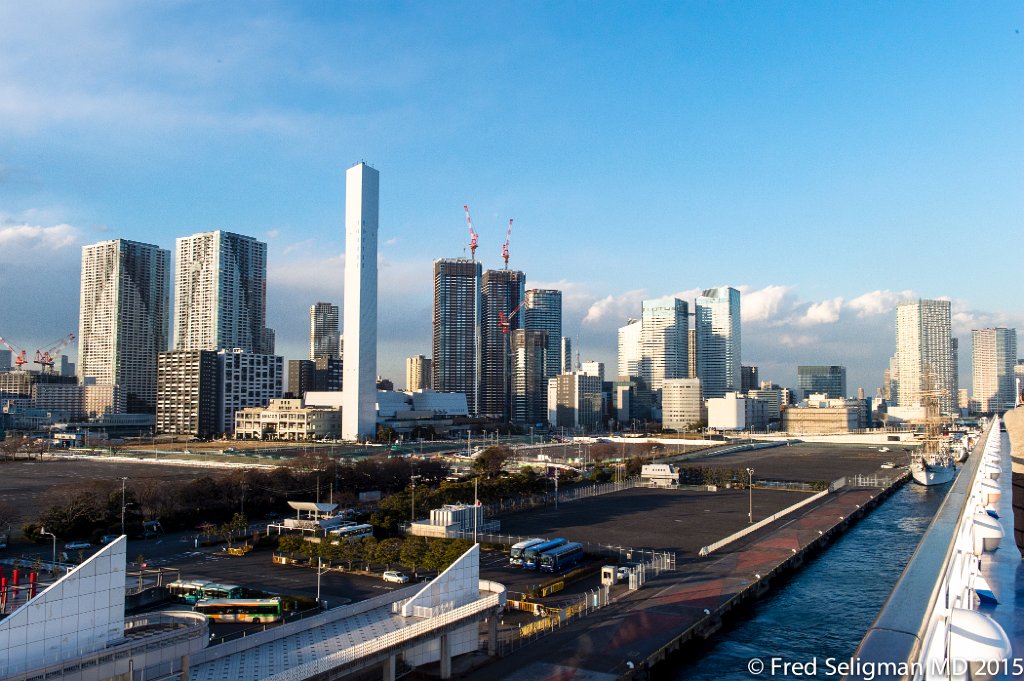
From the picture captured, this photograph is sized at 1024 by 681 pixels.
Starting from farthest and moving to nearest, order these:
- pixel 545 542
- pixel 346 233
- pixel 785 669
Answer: pixel 346 233, pixel 545 542, pixel 785 669

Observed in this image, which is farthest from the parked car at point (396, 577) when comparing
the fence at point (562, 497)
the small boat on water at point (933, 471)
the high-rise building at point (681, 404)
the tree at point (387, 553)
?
the high-rise building at point (681, 404)

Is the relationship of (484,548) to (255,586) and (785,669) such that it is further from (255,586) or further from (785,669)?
(785,669)

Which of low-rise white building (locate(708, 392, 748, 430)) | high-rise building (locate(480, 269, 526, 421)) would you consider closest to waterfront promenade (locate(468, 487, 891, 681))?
low-rise white building (locate(708, 392, 748, 430))

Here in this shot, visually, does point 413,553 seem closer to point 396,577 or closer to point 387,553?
point 387,553

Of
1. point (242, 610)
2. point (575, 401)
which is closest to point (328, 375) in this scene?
point (575, 401)

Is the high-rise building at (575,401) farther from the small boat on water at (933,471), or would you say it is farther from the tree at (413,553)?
the tree at (413,553)

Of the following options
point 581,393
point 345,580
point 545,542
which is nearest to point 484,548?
point 545,542
